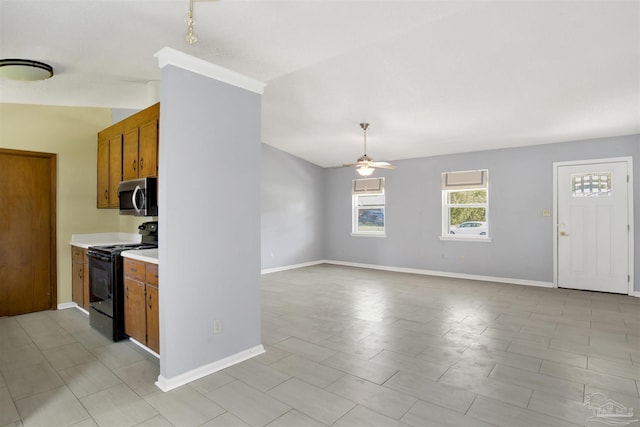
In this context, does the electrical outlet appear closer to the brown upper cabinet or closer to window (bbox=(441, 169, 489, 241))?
the brown upper cabinet

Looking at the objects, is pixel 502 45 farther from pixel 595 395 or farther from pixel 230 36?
pixel 595 395

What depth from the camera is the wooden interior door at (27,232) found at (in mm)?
4246

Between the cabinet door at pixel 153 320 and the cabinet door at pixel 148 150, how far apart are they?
128cm

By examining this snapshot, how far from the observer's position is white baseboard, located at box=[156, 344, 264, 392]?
2545 millimetres

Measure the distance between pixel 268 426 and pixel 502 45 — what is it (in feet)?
12.4

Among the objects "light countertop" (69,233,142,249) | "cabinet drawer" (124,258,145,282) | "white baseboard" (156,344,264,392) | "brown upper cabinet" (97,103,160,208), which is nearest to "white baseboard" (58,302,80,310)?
"light countertop" (69,233,142,249)

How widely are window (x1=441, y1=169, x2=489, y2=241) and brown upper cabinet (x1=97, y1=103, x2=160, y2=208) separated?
5.50m

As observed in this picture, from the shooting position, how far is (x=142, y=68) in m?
3.28

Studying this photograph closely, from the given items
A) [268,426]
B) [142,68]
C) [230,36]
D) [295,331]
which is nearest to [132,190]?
[142,68]

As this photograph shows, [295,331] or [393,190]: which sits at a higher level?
[393,190]

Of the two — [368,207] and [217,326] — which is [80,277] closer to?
[217,326]

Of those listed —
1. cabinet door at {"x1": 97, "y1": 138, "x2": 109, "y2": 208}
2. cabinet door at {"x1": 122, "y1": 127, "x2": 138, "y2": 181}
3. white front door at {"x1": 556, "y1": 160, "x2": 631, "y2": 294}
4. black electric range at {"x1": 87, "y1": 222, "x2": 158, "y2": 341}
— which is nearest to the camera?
black electric range at {"x1": 87, "y1": 222, "x2": 158, "y2": 341}

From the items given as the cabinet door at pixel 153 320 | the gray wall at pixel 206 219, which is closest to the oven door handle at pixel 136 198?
the cabinet door at pixel 153 320

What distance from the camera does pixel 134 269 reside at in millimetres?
3170
